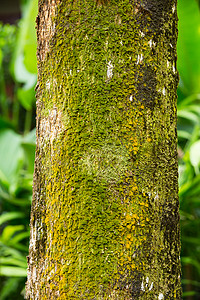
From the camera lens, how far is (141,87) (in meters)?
0.74

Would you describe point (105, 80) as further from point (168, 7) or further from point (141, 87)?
point (168, 7)

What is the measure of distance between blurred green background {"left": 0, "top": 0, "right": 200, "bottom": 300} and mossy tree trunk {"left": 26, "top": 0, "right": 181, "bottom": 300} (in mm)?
1074

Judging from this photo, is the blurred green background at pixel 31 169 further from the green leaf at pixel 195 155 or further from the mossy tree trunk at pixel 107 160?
the mossy tree trunk at pixel 107 160

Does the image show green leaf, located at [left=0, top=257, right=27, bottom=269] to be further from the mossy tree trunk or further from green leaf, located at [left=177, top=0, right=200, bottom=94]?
green leaf, located at [left=177, top=0, right=200, bottom=94]

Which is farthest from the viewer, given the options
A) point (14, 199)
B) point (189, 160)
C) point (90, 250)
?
point (14, 199)

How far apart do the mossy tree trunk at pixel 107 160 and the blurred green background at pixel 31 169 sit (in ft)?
3.52


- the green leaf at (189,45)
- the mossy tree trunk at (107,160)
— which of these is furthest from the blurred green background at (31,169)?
the mossy tree trunk at (107,160)

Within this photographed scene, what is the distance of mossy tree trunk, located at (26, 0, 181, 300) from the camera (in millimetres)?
702

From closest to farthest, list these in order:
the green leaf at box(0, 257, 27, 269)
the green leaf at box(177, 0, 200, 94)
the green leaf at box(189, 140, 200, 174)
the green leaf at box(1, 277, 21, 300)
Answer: the green leaf at box(189, 140, 200, 174) < the green leaf at box(0, 257, 27, 269) < the green leaf at box(1, 277, 21, 300) < the green leaf at box(177, 0, 200, 94)

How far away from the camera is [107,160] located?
28.3 inches

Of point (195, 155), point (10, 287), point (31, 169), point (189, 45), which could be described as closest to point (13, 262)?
point (10, 287)

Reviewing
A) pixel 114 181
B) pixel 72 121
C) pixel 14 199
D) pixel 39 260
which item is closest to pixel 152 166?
pixel 114 181

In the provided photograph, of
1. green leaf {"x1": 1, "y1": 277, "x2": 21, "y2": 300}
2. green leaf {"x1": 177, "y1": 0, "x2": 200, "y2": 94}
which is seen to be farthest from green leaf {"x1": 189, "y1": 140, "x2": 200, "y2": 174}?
green leaf {"x1": 1, "y1": 277, "x2": 21, "y2": 300}

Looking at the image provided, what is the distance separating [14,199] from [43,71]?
5.38 feet
